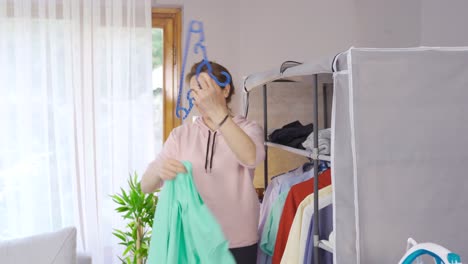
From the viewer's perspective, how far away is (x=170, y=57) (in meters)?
3.62

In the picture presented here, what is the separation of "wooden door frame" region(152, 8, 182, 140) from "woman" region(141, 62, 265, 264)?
1730mm

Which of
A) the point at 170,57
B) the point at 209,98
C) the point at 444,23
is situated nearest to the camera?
the point at 209,98

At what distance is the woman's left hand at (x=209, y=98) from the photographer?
1.66 meters

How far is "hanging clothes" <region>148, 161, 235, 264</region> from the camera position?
5.59ft

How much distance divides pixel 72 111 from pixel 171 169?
6.40 feet

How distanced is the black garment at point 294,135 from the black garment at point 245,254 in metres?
0.50

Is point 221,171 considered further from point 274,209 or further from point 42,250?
point 42,250

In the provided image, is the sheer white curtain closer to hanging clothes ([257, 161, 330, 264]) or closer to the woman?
hanging clothes ([257, 161, 330, 264])

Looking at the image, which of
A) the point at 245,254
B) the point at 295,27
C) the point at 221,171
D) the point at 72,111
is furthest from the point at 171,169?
the point at 295,27

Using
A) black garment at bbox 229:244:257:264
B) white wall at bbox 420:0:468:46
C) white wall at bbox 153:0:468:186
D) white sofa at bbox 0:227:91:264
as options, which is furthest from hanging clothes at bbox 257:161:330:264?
white wall at bbox 420:0:468:46

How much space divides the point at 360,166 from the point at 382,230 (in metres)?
0.21

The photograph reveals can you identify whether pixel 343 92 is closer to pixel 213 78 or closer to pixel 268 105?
pixel 213 78

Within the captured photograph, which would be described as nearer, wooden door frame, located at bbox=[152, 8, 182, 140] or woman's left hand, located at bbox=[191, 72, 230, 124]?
woman's left hand, located at bbox=[191, 72, 230, 124]

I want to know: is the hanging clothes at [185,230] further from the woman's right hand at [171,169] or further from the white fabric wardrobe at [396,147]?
the white fabric wardrobe at [396,147]
